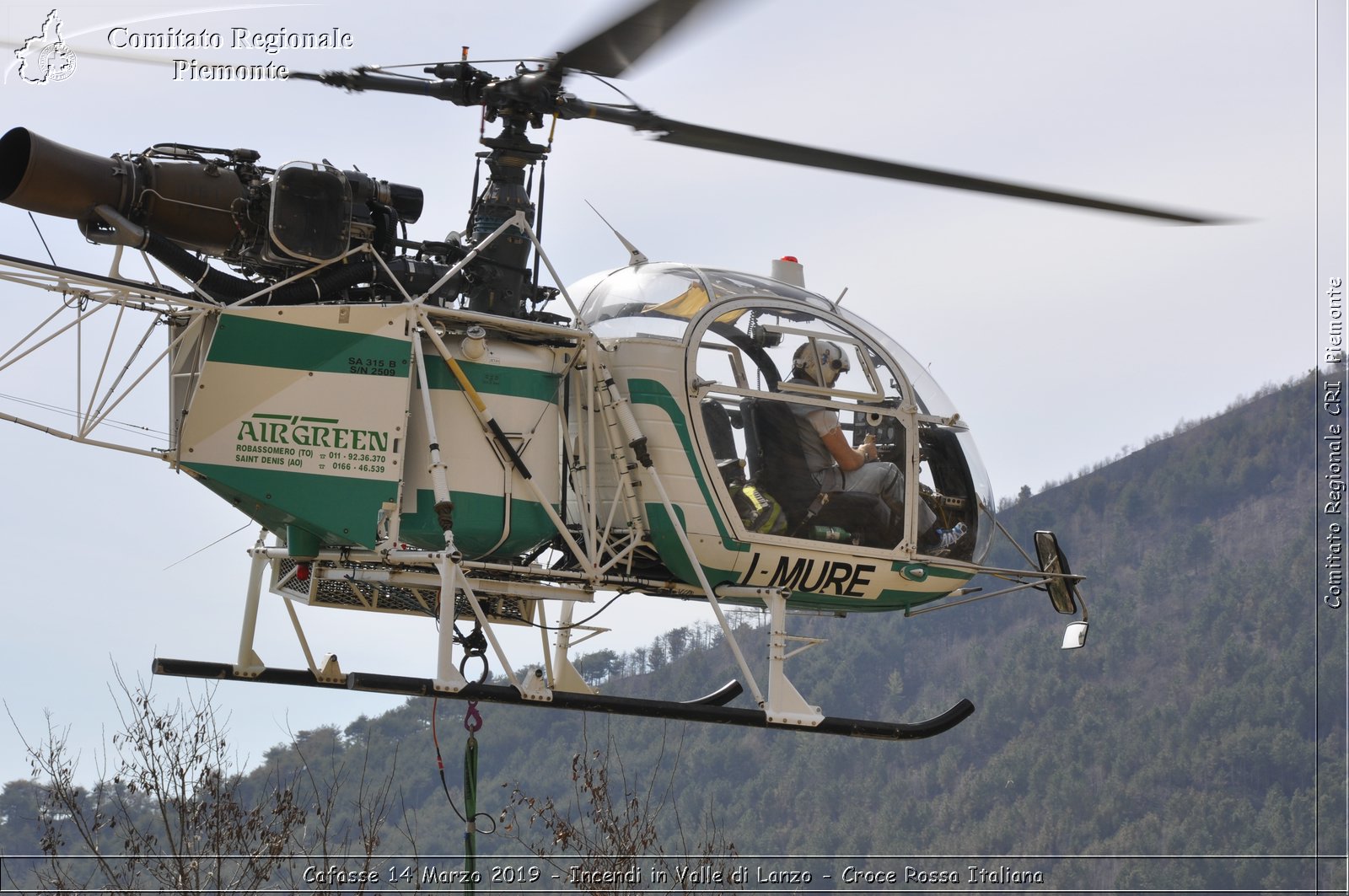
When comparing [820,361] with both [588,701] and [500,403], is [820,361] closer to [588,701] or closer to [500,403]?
[500,403]

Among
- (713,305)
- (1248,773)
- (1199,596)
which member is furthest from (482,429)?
(1199,596)

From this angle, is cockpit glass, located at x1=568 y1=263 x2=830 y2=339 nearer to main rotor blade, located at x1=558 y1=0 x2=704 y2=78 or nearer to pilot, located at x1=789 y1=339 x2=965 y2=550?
pilot, located at x1=789 y1=339 x2=965 y2=550

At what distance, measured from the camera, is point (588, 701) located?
33.8 ft

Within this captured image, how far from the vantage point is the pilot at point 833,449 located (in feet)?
36.7

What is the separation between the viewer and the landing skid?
9.95m

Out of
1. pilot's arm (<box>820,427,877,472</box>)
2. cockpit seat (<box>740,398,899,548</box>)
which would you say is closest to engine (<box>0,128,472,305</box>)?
cockpit seat (<box>740,398,899,548</box>)

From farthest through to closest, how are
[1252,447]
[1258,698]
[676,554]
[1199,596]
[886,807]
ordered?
[1252,447] → [1199,596] → [1258,698] → [886,807] → [676,554]

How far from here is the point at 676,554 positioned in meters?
10.9

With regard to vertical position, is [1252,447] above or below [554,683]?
above

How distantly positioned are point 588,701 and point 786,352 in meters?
2.73

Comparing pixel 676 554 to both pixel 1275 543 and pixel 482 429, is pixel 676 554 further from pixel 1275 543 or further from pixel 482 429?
pixel 1275 543

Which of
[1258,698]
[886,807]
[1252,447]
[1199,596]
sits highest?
[1252,447]

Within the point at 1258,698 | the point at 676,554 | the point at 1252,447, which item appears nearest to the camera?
the point at 676,554

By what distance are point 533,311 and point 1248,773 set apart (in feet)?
352
